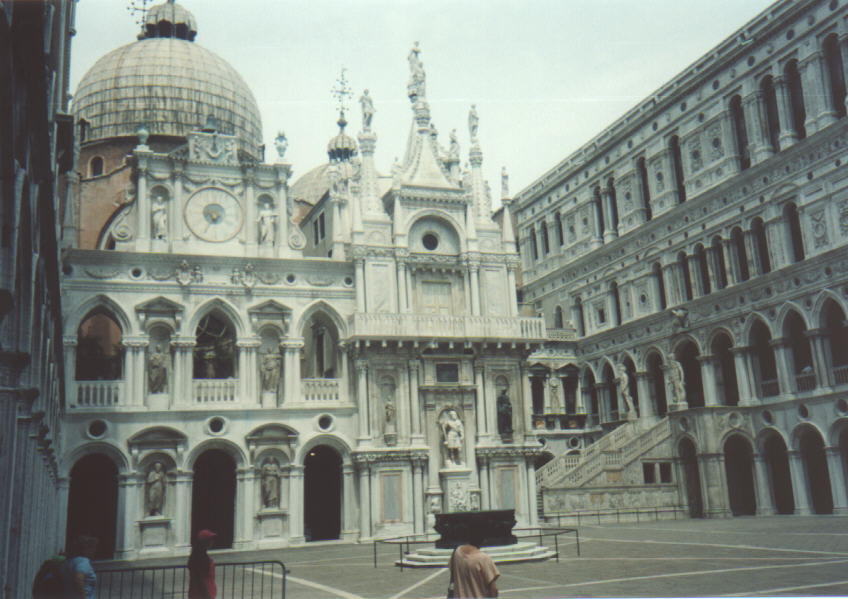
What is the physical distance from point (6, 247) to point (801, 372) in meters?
30.0

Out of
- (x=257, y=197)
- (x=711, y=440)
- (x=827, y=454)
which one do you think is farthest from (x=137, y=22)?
(x=827, y=454)

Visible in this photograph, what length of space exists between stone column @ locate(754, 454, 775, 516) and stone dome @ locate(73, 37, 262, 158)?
1020 inches

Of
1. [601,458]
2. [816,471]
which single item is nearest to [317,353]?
[601,458]

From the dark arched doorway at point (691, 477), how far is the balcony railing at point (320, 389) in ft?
47.5

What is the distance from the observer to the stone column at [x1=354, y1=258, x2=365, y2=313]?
3050cm

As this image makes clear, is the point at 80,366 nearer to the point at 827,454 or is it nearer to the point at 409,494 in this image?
the point at 409,494

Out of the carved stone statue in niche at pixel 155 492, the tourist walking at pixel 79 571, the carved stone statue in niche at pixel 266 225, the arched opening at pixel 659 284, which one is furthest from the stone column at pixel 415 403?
the tourist walking at pixel 79 571

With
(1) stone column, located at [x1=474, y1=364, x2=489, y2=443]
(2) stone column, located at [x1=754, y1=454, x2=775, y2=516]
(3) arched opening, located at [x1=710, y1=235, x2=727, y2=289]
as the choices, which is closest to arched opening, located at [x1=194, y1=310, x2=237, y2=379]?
(1) stone column, located at [x1=474, y1=364, x2=489, y2=443]

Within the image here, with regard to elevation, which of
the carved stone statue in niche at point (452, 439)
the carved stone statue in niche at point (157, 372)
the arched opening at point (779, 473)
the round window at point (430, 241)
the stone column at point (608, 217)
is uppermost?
the stone column at point (608, 217)

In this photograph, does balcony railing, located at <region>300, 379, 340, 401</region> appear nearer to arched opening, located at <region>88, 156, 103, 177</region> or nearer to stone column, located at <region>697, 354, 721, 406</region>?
stone column, located at <region>697, 354, 721, 406</region>

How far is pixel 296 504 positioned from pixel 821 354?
18.9 metres

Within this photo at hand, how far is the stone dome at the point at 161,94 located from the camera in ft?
129

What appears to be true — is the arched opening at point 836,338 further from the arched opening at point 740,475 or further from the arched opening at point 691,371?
the arched opening at point 691,371

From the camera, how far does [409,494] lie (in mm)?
29391
